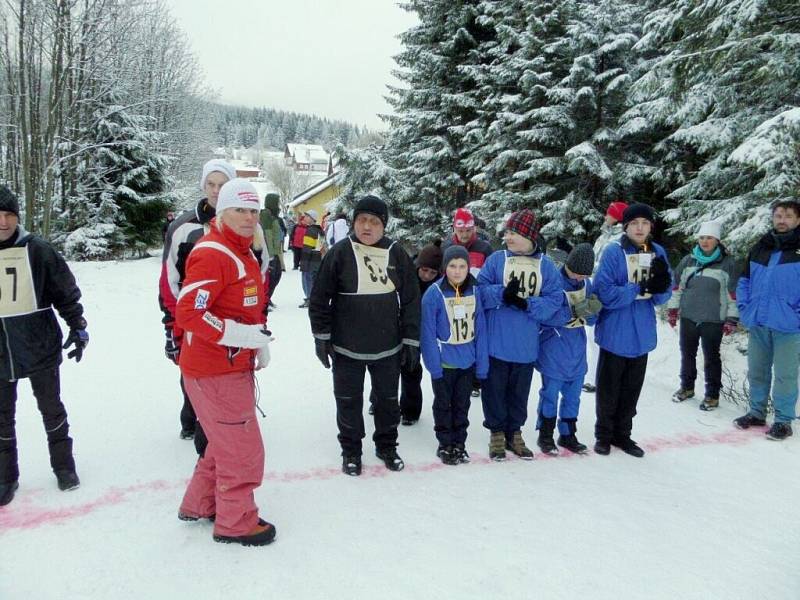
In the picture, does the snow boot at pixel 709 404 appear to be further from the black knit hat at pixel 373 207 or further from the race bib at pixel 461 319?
the black knit hat at pixel 373 207

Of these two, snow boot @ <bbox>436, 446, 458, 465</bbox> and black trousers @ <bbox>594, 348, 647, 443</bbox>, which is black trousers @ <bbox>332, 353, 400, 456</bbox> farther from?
black trousers @ <bbox>594, 348, 647, 443</bbox>

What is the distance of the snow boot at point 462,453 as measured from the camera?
4004 millimetres

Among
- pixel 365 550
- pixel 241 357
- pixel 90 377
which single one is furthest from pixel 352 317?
pixel 90 377

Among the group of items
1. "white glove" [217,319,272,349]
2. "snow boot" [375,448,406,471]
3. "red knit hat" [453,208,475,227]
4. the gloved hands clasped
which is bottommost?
"snow boot" [375,448,406,471]

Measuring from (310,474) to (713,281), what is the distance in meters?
4.66

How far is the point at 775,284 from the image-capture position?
464 cm

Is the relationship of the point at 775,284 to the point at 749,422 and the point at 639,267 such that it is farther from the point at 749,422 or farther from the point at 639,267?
the point at 639,267

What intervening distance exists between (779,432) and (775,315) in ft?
3.66

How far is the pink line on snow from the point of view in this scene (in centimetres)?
305

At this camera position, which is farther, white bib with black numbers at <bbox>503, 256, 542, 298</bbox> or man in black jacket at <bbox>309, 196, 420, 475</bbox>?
white bib with black numbers at <bbox>503, 256, 542, 298</bbox>

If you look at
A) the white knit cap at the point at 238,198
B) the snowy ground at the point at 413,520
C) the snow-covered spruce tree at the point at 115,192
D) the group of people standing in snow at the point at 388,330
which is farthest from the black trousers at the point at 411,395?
the snow-covered spruce tree at the point at 115,192

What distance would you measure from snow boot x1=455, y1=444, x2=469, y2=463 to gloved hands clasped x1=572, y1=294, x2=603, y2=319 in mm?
1428

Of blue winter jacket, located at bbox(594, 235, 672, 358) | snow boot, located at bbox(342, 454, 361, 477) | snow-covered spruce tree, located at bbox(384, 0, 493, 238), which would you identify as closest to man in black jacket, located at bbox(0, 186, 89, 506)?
snow boot, located at bbox(342, 454, 361, 477)

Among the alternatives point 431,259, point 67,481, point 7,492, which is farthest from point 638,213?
point 7,492
